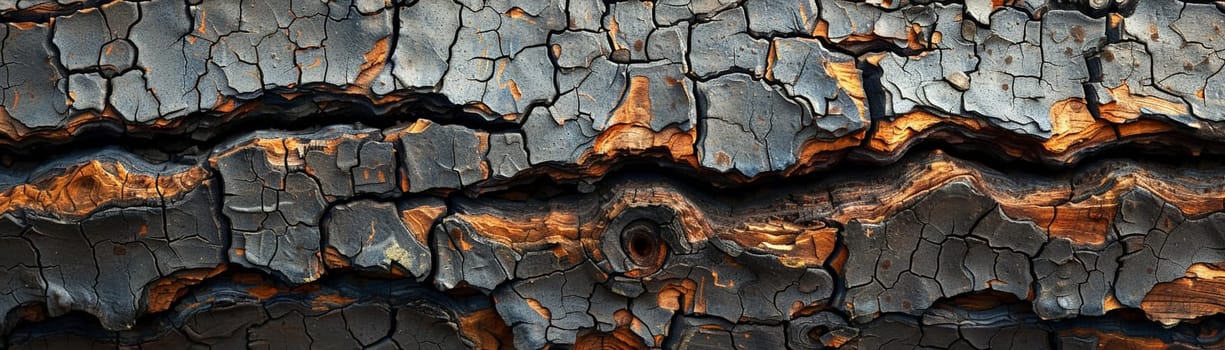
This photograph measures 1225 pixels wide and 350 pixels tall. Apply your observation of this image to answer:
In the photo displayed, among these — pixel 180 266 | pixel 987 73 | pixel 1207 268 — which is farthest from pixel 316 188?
pixel 1207 268

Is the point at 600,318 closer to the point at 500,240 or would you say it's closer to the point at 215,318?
the point at 500,240

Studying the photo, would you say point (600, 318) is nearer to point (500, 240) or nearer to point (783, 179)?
point (500, 240)

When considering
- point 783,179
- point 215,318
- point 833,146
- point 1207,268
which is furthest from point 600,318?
point 1207,268

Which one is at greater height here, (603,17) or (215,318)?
(603,17)

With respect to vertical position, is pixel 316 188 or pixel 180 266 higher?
pixel 316 188

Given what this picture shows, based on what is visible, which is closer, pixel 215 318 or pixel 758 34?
pixel 758 34

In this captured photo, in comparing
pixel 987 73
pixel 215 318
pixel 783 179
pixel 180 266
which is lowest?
pixel 215 318
